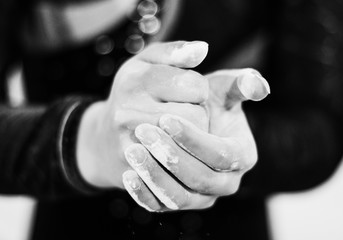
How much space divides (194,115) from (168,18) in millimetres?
322

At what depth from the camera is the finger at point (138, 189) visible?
312 millimetres

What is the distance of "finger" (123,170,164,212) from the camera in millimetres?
312

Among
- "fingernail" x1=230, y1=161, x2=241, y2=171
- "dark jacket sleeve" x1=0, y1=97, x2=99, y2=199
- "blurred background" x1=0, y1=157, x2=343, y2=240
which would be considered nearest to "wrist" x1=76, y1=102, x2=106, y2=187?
"dark jacket sleeve" x1=0, y1=97, x2=99, y2=199

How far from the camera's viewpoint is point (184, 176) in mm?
307

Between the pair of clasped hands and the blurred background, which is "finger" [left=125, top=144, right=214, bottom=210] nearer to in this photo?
the pair of clasped hands

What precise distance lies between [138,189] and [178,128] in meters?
0.06

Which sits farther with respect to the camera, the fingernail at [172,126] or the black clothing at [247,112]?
the black clothing at [247,112]

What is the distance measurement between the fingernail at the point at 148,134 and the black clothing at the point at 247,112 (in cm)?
18

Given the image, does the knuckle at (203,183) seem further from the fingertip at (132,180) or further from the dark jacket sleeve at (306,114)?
the dark jacket sleeve at (306,114)

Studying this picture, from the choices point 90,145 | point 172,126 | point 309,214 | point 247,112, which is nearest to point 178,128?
point 172,126

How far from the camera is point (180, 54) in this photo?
31cm

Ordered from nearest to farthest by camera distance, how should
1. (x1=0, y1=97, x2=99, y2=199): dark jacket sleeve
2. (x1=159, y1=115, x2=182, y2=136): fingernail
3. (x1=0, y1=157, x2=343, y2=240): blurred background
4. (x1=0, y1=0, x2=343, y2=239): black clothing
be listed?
1. (x1=159, y1=115, x2=182, y2=136): fingernail
2. (x1=0, y1=97, x2=99, y2=199): dark jacket sleeve
3. (x1=0, y1=0, x2=343, y2=239): black clothing
4. (x1=0, y1=157, x2=343, y2=240): blurred background

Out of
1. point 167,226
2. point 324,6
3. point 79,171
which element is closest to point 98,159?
point 79,171

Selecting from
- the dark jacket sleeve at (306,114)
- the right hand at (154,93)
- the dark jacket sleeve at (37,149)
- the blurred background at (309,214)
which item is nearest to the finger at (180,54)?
the right hand at (154,93)
